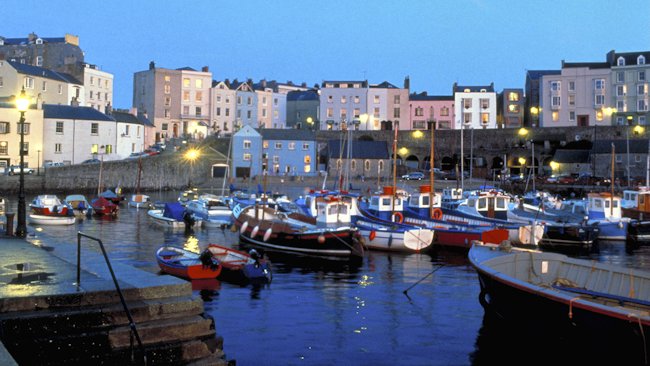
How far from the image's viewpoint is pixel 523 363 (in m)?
15.0

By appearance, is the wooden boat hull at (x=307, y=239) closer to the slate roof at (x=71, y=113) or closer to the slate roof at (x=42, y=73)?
the slate roof at (x=71, y=113)

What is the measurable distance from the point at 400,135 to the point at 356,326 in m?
84.0

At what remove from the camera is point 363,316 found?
1952cm

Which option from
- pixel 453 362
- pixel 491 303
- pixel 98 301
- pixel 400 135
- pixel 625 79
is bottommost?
pixel 453 362

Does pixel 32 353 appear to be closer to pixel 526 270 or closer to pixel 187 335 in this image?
pixel 187 335

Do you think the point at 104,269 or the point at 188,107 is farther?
the point at 188,107

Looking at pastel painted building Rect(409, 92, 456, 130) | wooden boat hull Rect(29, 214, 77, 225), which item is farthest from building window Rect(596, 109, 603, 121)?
wooden boat hull Rect(29, 214, 77, 225)

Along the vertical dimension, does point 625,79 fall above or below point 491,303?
above

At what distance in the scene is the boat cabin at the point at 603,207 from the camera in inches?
1724

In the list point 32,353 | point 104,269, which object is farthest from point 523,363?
point 32,353

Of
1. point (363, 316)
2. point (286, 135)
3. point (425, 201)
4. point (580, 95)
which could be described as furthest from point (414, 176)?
point (363, 316)

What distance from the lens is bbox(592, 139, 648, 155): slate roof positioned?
8388 cm

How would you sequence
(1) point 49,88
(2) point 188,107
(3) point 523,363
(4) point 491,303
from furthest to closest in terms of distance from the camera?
(2) point 188,107 < (1) point 49,88 < (4) point 491,303 < (3) point 523,363

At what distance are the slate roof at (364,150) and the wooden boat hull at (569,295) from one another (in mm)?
72371
